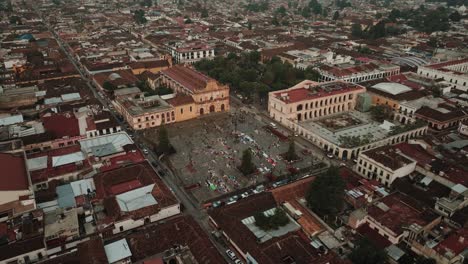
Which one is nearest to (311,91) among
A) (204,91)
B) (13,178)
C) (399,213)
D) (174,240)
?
(204,91)

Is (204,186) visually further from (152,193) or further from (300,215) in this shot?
(300,215)

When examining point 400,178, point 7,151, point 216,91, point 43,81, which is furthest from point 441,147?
point 43,81

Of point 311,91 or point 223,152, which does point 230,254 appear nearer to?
point 223,152

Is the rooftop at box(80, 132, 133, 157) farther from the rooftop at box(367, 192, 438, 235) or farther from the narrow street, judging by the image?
the rooftop at box(367, 192, 438, 235)

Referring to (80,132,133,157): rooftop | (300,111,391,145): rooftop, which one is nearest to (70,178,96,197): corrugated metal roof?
(80,132,133,157): rooftop

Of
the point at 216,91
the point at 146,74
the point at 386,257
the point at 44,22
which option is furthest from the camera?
the point at 44,22

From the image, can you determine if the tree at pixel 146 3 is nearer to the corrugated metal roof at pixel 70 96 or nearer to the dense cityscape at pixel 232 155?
the dense cityscape at pixel 232 155
